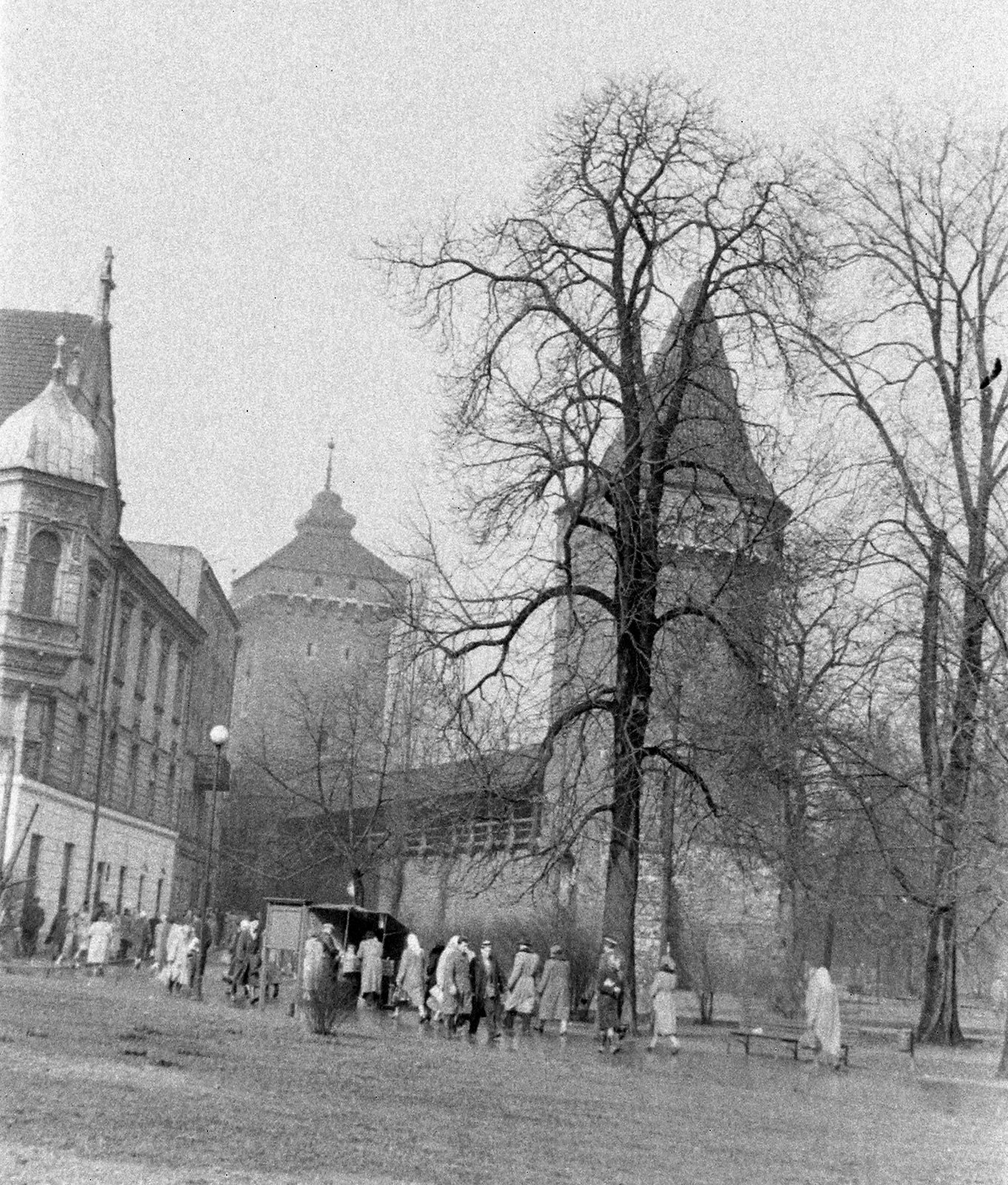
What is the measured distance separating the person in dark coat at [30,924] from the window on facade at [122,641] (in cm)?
1288

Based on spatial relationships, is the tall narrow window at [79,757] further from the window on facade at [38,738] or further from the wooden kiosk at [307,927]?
the wooden kiosk at [307,927]

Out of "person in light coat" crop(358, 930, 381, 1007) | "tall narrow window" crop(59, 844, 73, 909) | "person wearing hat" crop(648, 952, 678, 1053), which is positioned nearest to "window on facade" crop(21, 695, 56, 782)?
"tall narrow window" crop(59, 844, 73, 909)

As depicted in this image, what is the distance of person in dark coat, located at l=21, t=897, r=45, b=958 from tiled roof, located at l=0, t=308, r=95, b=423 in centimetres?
1268

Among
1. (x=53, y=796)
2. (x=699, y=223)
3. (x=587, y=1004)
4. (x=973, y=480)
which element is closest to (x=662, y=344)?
(x=699, y=223)

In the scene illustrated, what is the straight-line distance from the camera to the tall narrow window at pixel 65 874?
147 feet

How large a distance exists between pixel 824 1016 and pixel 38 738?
78.3ft

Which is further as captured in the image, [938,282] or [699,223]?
[938,282]

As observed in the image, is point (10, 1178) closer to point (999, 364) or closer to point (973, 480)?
point (999, 364)

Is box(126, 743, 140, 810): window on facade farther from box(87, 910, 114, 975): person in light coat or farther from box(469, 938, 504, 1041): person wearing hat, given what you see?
box(469, 938, 504, 1041): person wearing hat

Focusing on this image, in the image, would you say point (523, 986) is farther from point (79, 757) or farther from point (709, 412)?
point (79, 757)

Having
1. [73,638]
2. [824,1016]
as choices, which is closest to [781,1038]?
[824,1016]

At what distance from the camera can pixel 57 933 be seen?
41.3 m

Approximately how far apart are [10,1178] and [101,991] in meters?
19.1

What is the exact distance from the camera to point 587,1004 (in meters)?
33.6
